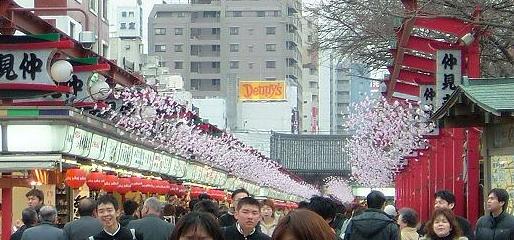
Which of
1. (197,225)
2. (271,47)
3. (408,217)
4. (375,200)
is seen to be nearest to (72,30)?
(408,217)

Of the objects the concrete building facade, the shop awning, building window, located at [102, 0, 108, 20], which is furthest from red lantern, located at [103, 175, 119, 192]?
the concrete building facade

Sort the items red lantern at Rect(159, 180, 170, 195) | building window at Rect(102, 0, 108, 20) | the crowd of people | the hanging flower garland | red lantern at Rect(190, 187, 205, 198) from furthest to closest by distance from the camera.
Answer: building window at Rect(102, 0, 108, 20) → red lantern at Rect(190, 187, 205, 198) → the hanging flower garland → red lantern at Rect(159, 180, 170, 195) → the crowd of people

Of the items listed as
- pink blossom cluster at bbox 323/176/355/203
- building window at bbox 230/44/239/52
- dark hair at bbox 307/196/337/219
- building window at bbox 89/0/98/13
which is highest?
building window at bbox 230/44/239/52

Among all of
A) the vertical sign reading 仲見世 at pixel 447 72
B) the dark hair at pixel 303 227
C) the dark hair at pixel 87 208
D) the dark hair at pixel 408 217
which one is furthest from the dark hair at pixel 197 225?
the vertical sign reading 仲見世 at pixel 447 72

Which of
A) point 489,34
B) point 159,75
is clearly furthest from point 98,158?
point 159,75

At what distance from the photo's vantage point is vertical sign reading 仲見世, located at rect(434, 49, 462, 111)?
22.1 metres

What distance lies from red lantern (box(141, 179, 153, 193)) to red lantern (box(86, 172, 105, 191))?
511 centimetres

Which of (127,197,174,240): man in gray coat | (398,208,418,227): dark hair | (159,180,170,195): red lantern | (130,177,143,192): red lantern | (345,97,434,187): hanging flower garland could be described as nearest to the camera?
(127,197,174,240): man in gray coat

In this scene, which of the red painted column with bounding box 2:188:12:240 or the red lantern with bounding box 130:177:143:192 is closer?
the red painted column with bounding box 2:188:12:240

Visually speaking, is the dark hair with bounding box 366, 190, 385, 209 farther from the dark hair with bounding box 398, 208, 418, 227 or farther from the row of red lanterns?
the row of red lanterns

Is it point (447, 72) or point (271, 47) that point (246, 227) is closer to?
point (447, 72)

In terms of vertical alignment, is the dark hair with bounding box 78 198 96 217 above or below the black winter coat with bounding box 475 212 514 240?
above

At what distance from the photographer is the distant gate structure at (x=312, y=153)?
114m

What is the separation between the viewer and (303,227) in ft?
19.1
